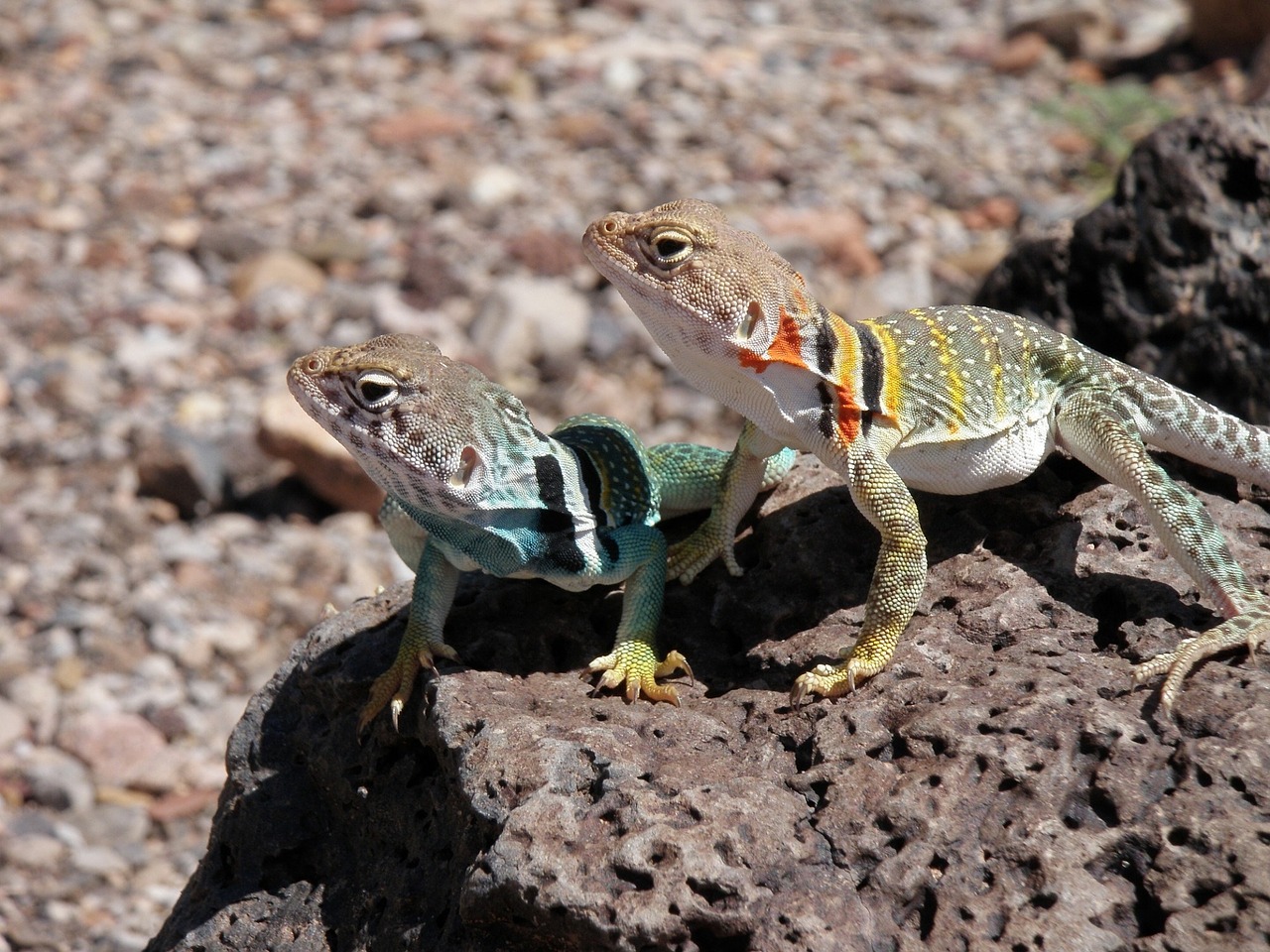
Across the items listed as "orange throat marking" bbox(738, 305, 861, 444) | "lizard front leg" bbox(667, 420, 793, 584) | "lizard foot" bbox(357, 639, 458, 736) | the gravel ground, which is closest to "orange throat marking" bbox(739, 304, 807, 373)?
"orange throat marking" bbox(738, 305, 861, 444)

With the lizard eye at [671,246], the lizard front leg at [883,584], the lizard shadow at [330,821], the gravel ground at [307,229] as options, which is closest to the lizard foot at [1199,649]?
the lizard front leg at [883,584]

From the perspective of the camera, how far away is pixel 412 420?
183 inches

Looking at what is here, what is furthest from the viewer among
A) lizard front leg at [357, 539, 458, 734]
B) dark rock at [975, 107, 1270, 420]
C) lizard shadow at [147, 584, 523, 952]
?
dark rock at [975, 107, 1270, 420]

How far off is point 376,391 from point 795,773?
1783 millimetres

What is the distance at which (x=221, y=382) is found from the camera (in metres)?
11.5

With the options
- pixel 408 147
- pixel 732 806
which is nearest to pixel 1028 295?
pixel 732 806

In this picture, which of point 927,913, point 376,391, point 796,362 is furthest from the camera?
point 796,362

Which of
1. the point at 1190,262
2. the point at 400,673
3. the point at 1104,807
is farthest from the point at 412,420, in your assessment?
the point at 1190,262

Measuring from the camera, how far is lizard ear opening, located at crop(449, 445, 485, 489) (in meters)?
4.69

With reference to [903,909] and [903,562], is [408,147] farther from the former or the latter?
[903,909]

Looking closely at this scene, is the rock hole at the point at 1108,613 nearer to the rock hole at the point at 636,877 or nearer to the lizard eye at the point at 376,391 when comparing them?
the rock hole at the point at 636,877

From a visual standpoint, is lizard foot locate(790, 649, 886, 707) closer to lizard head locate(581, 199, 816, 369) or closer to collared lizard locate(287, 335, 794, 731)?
collared lizard locate(287, 335, 794, 731)

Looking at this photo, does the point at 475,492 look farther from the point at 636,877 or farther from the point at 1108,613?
the point at 1108,613

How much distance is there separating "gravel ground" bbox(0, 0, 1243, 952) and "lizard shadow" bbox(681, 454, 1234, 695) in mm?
3917
